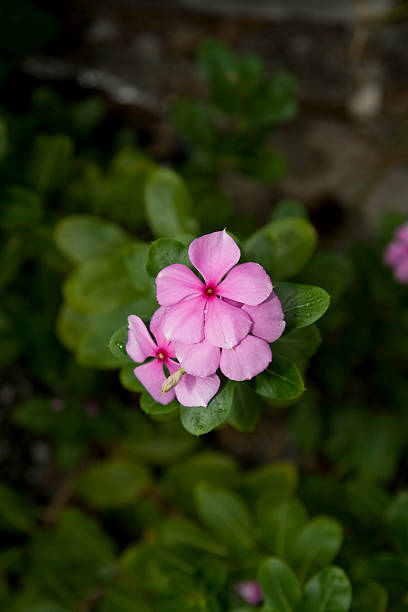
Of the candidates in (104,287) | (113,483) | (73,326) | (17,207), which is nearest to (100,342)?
(104,287)

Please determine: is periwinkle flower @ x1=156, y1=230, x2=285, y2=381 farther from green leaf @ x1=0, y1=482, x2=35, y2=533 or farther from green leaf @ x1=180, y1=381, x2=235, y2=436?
green leaf @ x1=0, y1=482, x2=35, y2=533

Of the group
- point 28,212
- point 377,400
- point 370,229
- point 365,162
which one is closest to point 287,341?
point 28,212

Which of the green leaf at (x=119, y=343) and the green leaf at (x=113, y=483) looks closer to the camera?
the green leaf at (x=119, y=343)

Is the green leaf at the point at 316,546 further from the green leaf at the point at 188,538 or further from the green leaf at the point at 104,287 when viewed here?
the green leaf at the point at 104,287

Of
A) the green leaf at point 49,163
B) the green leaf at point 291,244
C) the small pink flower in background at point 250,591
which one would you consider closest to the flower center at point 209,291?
the green leaf at point 291,244

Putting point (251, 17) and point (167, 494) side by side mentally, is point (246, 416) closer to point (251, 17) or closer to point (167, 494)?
point (167, 494)

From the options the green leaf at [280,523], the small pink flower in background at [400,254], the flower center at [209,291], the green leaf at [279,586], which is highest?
the flower center at [209,291]

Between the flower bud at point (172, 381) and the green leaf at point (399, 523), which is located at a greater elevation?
the flower bud at point (172, 381)
